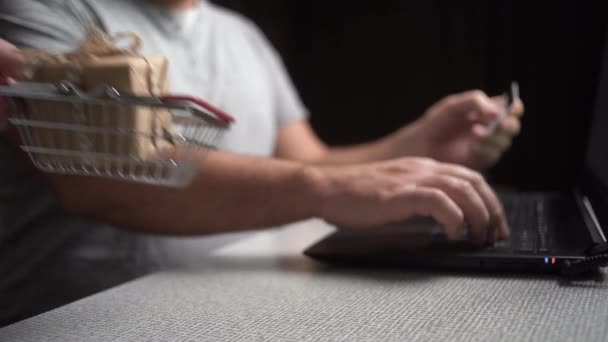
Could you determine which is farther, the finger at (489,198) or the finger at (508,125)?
the finger at (508,125)

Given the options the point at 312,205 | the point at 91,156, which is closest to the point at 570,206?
the point at 312,205

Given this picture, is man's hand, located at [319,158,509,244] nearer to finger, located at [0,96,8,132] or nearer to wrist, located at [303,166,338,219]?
wrist, located at [303,166,338,219]

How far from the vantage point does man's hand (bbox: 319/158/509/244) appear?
0.56 metres

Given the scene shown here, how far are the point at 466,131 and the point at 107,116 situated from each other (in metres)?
0.61

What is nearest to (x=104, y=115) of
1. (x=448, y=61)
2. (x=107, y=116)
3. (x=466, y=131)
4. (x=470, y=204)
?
(x=107, y=116)

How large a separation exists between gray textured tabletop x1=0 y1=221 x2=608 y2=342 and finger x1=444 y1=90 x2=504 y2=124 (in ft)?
1.12

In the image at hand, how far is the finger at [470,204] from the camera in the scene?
1.82ft

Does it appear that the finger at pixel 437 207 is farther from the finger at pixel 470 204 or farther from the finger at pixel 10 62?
the finger at pixel 10 62

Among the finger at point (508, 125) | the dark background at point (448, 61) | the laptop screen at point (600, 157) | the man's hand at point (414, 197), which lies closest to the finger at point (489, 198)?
the man's hand at point (414, 197)

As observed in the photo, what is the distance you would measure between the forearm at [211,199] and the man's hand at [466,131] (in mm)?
282

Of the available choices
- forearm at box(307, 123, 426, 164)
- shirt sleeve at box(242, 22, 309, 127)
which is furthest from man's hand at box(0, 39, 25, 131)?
shirt sleeve at box(242, 22, 309, 127)

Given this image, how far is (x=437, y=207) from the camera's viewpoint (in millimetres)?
552

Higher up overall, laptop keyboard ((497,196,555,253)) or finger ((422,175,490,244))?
finger ((422,175,490,244))

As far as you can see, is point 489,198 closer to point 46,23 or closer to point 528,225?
point 528,225
